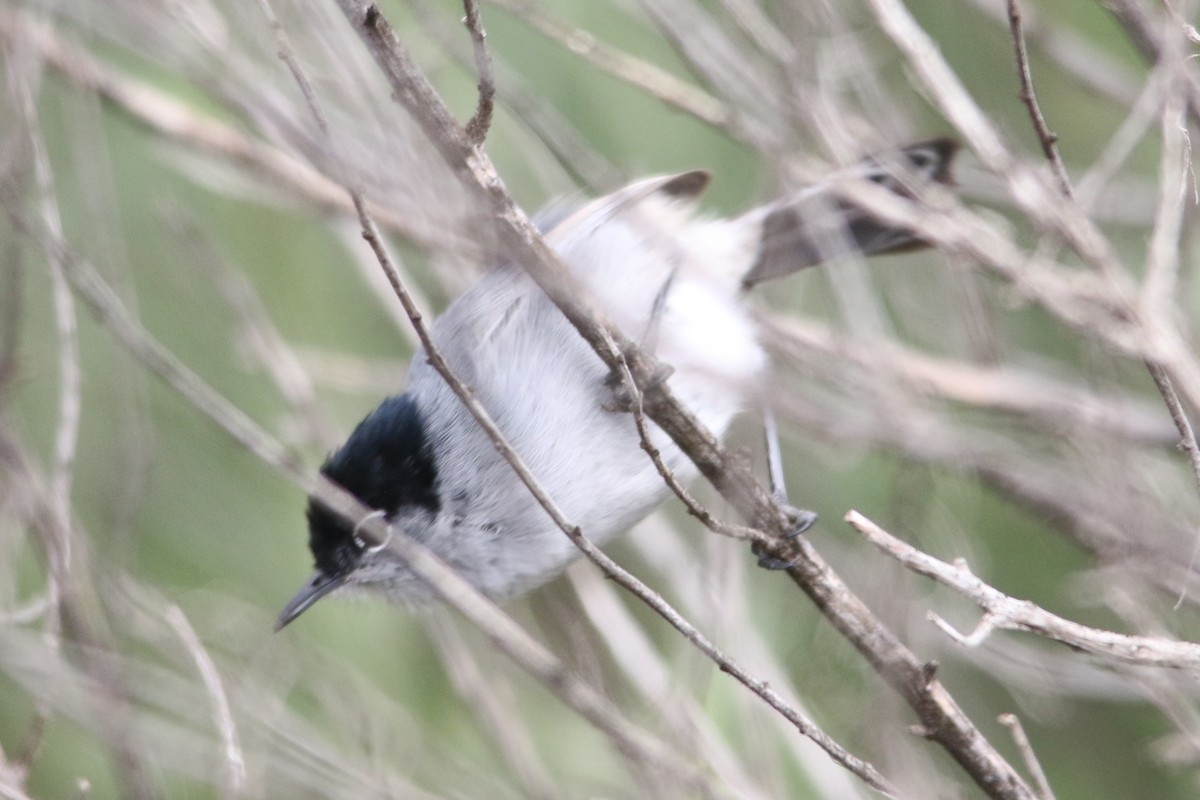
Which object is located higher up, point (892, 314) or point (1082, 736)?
point (892, 314)

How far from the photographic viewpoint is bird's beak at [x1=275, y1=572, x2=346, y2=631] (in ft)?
8.32

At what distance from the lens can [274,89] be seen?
276 cm

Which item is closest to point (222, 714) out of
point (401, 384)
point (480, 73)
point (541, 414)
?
point (541, 414)

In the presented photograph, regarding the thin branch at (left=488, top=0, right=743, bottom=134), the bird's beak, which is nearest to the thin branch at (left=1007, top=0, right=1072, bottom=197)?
the thin branch at (left=488, top=0, right=743, bottom=134)

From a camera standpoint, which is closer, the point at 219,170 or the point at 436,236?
the point at 436,236

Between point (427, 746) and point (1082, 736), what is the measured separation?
2.02 metres

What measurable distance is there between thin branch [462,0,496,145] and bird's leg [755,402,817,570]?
0.74 m

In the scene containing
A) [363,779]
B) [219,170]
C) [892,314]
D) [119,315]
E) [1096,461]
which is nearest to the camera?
[119,315]

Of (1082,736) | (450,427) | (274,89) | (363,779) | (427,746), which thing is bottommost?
(1082,736)

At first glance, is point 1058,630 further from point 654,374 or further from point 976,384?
point 976,384

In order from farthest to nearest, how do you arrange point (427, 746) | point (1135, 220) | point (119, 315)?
1. point (1135, 220)
2. point (427, 746)
3. point (119, 315)

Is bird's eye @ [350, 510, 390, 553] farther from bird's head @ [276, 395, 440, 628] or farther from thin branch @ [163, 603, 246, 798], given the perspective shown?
thin branch @ [163, 603, 246, 798]

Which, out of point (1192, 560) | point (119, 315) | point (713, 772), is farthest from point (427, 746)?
point (1192, 560)

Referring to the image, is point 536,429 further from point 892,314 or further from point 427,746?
point 892,314
